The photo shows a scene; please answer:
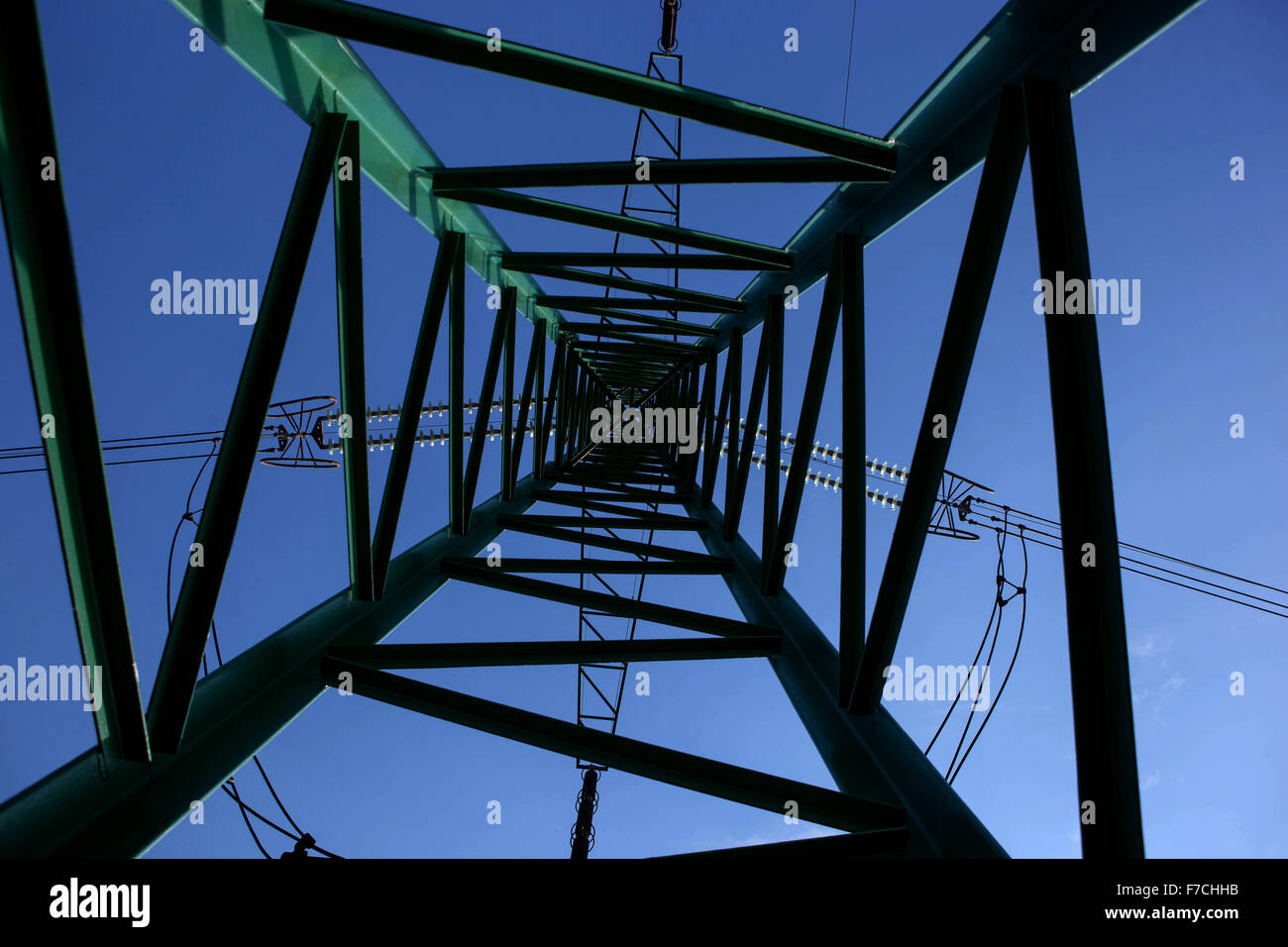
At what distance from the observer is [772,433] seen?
608 centimetres

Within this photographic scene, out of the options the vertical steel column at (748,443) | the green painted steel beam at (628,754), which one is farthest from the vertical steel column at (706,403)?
the green painted steel beam at (628,754)

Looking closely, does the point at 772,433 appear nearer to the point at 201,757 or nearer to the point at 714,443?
the point at 714,443

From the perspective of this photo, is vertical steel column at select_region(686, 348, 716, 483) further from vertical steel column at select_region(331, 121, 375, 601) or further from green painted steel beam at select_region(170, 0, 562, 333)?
vertical steel column at select_region(331, 121, 375, 601)

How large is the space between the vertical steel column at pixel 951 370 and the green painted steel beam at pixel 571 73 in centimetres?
109

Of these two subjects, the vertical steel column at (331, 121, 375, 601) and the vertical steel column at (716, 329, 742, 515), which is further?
the vertical steel column at (716, 329, 742, 515)

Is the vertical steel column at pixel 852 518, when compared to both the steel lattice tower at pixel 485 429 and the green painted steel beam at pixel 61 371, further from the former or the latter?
the green painted steel beam at pixel 61 371

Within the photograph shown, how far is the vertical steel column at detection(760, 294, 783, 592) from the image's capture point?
5.73 meters

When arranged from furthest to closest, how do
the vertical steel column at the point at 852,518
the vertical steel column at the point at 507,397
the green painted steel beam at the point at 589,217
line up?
1. the vertical steel column at the point at 507,397
2. the green painted steel beam at the point at 589,217
3. the vertical steel column at the point at 852,518

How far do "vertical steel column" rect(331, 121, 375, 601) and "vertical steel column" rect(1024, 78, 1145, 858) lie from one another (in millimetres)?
3316

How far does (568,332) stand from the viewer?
34.8 feet

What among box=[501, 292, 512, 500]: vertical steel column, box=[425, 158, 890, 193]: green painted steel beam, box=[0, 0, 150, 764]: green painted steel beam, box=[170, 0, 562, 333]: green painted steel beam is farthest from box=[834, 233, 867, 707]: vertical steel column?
box=[501, 292, 512, 500]: vertical steel column

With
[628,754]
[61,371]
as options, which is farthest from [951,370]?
[61,371]

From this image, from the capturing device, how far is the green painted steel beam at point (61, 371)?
211 cm
